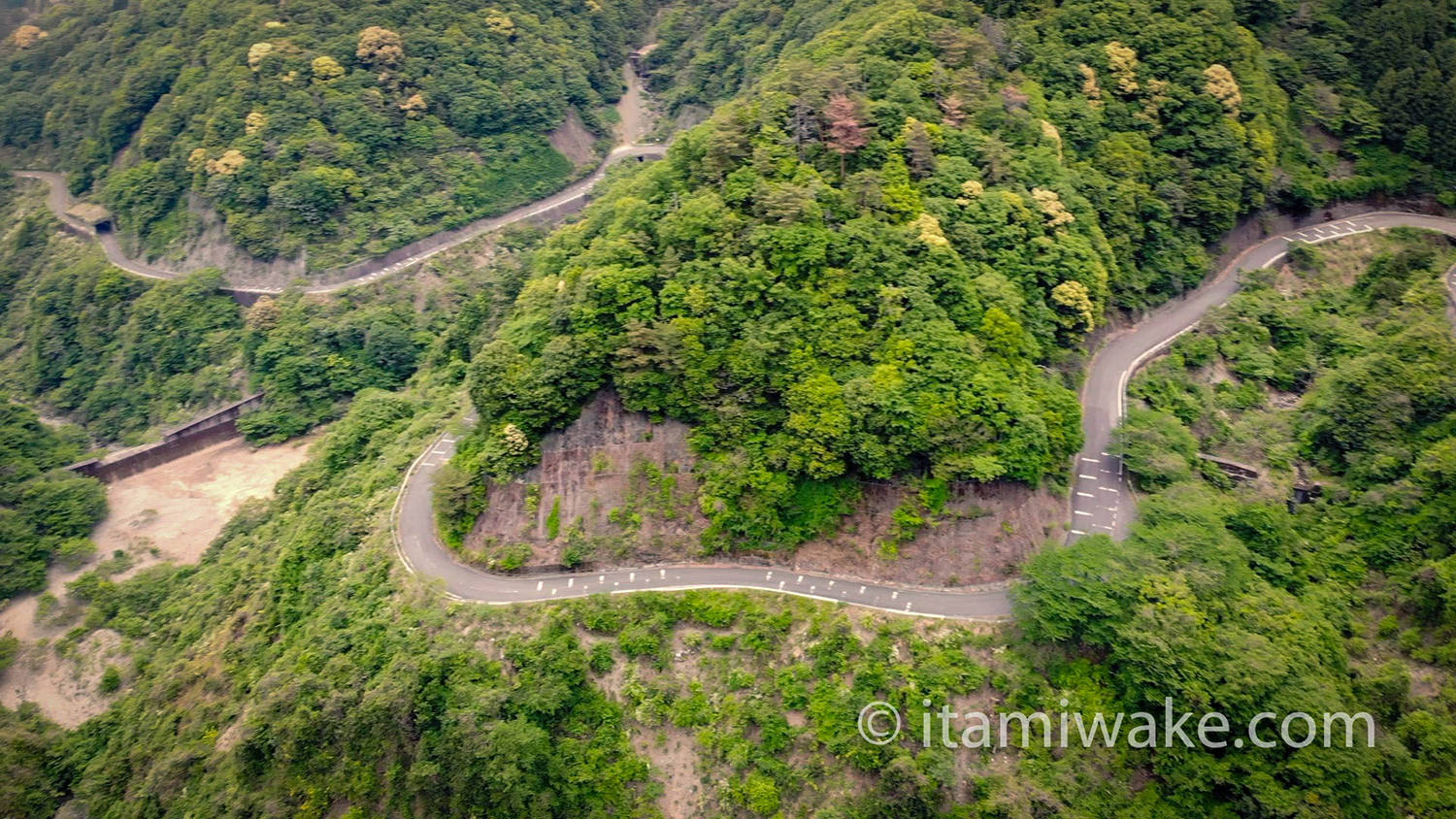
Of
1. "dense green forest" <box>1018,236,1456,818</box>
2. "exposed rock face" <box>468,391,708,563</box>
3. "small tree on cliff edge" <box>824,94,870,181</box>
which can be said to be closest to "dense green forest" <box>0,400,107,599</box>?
"exposed rock face" <box>468,391,708,563</box>

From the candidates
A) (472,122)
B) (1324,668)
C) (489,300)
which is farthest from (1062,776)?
(472,122)

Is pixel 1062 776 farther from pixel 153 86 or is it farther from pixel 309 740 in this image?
pixel 153 86

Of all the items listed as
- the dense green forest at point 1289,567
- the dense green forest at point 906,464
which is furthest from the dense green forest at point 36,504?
the dense green forest at point 1289,567

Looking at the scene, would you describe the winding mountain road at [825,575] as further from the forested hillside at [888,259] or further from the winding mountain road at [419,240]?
the winding mountain road at [419,240]

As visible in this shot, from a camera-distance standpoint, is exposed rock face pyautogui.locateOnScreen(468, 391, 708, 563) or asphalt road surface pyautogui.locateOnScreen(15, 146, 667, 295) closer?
exposed rock face pyautogui.locateOnScreen(468, 391, 708, 563)

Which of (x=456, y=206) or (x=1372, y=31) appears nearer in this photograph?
(x=1372, y=31)

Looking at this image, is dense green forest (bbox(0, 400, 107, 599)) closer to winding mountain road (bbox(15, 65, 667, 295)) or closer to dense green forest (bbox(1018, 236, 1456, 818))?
winding mountain road (bbox(15, 65, 667, 295))

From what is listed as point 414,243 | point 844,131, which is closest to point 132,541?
point 414,243
